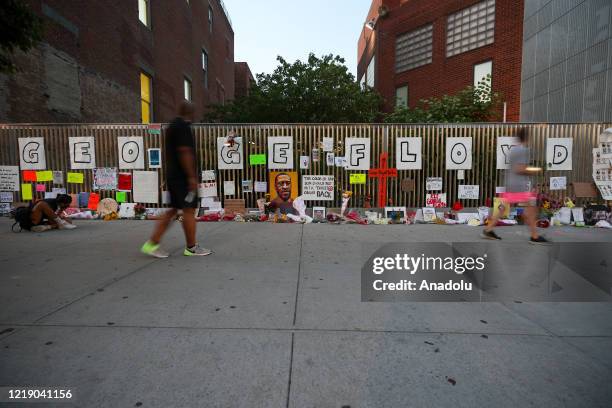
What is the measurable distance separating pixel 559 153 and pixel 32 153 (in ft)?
41.7

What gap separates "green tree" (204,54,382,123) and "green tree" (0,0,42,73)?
13037mm

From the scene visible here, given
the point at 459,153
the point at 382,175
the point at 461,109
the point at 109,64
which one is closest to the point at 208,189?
the point at 382,175

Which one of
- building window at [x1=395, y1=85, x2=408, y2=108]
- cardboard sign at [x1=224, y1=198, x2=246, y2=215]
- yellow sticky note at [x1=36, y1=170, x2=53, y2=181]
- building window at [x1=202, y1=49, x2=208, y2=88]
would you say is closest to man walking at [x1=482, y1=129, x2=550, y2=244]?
cardboard sign at [x1=224, y1=198, x2=246, y2=215]

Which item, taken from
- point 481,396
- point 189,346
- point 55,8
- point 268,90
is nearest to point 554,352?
point 481,396

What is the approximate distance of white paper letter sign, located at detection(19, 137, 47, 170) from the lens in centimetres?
860

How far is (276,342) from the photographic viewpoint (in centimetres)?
239

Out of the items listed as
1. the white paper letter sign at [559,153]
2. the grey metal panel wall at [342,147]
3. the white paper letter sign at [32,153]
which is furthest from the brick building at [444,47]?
the white paper letter sign at [32,153]

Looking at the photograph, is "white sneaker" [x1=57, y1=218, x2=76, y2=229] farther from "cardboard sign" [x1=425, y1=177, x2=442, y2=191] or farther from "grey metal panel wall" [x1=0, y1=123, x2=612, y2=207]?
"cardboard sign" [x1=425, y1=177, x2=442, y2=191]

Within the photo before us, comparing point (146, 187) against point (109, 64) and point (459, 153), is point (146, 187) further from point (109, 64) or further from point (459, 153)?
point (459, 153)

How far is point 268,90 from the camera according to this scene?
18062 millimetres

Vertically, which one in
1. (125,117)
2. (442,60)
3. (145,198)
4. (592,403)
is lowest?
(592,403)

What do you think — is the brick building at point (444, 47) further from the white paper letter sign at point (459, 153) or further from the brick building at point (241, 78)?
the brick building at point (241, 78)

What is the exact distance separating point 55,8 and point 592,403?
44.9 feet

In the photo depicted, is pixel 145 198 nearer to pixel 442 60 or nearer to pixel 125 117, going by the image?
pixel 125 117
